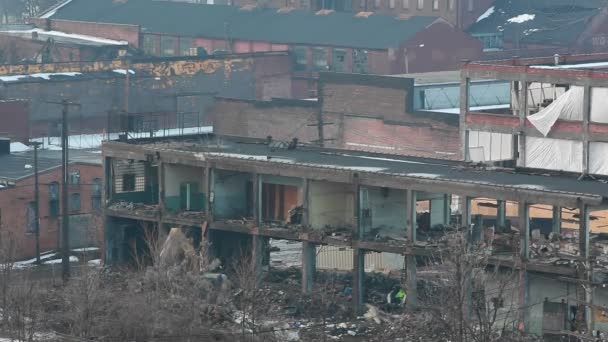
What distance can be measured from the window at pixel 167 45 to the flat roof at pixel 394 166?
1623 inches

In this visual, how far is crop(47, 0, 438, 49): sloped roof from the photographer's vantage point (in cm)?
8869

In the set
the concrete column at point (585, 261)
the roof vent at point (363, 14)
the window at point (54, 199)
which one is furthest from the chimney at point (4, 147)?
the roof vent at point (363, 14)

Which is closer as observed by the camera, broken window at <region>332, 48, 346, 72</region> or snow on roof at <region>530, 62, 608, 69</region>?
snow on roof at <region>530, 62, 608, 69</region>

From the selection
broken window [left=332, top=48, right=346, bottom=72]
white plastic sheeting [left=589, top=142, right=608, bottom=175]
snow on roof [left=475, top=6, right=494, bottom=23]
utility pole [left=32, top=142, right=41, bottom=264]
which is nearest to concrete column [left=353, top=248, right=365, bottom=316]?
white plastic sheeting [left=589, top=142, right=608, bottom=175]

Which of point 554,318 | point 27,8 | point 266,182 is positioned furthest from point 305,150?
point 27,8

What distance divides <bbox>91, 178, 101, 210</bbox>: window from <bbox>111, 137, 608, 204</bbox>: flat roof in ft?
15.9

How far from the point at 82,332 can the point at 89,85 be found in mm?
38289

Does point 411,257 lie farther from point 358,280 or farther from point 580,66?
point 580,66

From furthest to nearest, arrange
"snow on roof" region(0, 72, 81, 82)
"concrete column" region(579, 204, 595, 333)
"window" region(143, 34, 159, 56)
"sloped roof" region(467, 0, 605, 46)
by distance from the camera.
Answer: "window" region(143, 34, 159, 56) → "sloped roof" region(467, 0, 605, 46) → "snow on roof" region(0, 72, 81, 82) → "concrete column" region(579, 204, 595, 333)

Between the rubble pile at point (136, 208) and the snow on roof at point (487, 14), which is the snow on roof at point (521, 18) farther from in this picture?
the rubble pile at point (136, 208)

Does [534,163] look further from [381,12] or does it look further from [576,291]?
[381,12]

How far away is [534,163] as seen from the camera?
56.8m

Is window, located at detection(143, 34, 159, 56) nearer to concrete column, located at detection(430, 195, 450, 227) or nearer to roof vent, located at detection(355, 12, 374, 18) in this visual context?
roof vent, located at detection(355, 12, 374, 18)

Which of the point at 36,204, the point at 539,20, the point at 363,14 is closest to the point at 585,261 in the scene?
the point at 36,204
